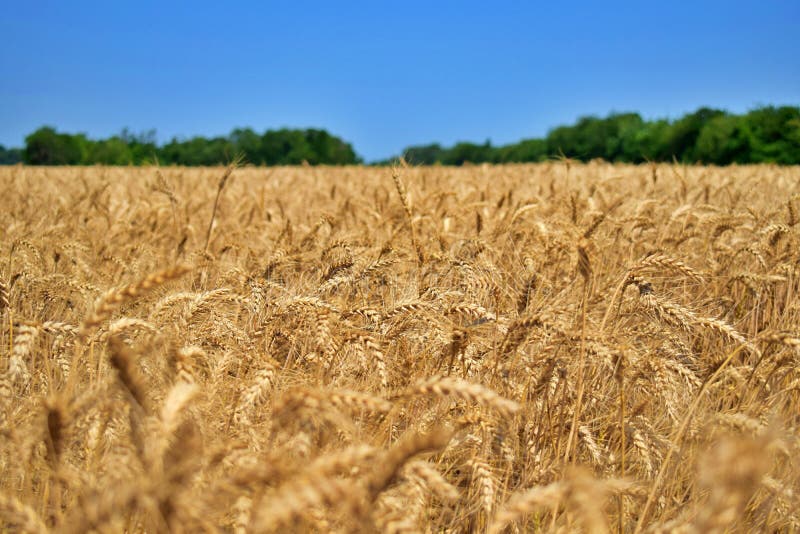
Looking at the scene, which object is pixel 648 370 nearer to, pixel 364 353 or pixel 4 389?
pixel 364 353

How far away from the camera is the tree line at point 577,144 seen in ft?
124

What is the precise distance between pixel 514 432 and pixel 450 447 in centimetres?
24

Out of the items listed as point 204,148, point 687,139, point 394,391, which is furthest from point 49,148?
point 394,391

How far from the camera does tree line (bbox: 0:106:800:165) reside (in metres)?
37.9

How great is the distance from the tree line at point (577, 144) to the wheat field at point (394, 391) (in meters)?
30.6

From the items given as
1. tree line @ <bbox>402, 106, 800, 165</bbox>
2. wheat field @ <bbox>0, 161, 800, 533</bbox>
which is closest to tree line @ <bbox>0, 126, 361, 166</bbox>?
tree line @ <bbox>402, 106, 800, 165</bbox>

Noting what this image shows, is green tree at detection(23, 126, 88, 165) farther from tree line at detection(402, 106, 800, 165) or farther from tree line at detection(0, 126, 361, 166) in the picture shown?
tree line at detection(402, 106, 800, 165)

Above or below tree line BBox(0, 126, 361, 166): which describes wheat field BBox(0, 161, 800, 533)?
below

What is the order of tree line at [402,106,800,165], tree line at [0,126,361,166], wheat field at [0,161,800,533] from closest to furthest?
wheat field at [0,161,800,533], tree line at [402,106,800,165], tree line at [0,126,361,166]

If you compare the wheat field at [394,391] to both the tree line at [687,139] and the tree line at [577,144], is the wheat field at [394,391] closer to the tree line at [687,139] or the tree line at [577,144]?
the tree line at [687,139]

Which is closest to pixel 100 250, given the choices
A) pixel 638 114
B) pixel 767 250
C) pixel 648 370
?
pixel 648 370

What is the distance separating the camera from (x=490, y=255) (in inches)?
136

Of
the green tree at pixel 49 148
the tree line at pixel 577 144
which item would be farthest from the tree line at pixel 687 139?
the green tree at pixel 49 148

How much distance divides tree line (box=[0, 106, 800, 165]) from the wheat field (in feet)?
100
